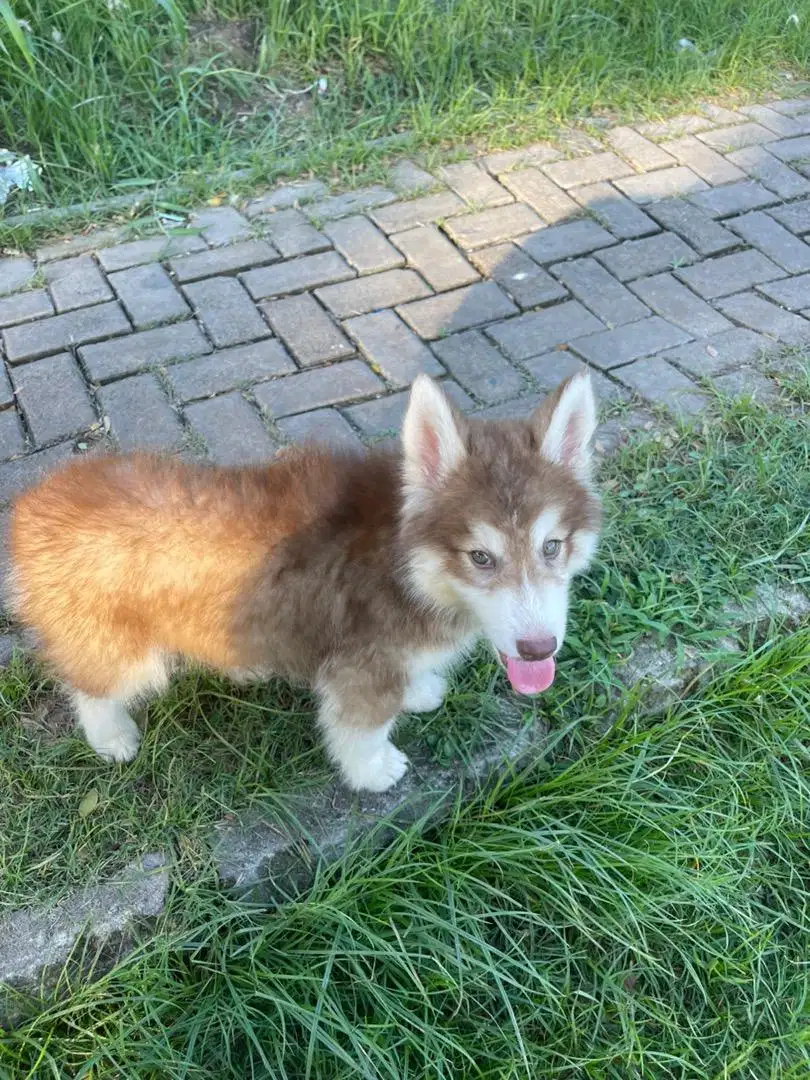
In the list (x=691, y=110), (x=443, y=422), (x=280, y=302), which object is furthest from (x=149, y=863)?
(x=691, y=110)

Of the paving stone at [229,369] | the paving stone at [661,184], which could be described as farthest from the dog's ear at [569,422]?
the paving stone at [661,184]

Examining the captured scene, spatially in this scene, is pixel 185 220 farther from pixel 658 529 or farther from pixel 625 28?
pixel 625 28

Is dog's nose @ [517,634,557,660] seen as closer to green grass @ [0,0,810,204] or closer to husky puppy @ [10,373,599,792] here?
husky puppy @ [10,373,599,792]

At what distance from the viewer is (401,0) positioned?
5.58m

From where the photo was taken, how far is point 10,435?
3689 mm

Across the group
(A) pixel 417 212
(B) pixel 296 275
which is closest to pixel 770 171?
(A) pixel 417 212

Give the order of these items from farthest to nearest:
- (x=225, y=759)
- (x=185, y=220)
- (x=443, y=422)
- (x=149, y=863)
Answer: (x=185, y=220) < (x=225, y=759) < (x=149, y=863) < (x=443, y=422)

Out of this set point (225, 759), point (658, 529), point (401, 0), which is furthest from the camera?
point (401, 0)

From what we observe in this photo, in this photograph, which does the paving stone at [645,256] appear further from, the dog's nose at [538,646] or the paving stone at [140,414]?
the dog's nose at [538,646]

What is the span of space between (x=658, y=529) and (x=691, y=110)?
3.98 metres

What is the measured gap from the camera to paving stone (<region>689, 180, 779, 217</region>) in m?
5.16

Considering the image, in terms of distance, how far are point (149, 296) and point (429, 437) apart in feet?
8.57

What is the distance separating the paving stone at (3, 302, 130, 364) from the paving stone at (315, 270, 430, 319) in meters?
1.01

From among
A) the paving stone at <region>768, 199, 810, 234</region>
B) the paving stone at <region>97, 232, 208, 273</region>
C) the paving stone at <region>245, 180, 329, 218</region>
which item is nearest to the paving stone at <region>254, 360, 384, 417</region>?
the paving stone at <region>97, 232, 208, 273</region>
